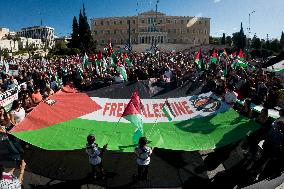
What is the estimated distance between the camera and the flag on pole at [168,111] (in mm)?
10594

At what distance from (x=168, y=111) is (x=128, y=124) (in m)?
1.45

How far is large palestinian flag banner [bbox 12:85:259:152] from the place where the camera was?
9391 millimetres

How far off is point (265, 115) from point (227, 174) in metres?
2.57

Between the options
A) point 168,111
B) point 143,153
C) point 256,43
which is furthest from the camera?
point 256,43

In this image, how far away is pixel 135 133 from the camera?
9203 mm

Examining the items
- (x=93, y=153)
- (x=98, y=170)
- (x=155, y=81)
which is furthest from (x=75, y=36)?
(x=93, y=153)

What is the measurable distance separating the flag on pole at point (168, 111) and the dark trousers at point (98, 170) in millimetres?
2750

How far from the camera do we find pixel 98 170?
8.93 m

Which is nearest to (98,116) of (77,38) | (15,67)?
(15,67)

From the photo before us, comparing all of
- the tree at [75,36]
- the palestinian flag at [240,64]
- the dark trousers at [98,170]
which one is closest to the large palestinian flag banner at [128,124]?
the dark trousers at [98,170]

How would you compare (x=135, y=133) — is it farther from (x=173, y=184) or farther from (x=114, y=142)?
(x=173, y=184)

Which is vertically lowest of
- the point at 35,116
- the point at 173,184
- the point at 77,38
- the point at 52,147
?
the point at 173,184

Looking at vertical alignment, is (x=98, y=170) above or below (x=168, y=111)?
below

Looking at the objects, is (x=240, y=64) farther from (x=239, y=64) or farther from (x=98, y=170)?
(x=98, y=170)
